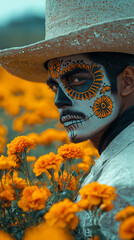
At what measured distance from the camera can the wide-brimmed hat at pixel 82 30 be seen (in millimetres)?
1576

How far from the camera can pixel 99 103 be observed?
5.66 ft

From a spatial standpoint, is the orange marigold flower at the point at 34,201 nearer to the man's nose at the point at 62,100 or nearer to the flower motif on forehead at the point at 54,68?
the man's nose at the point at 62,100

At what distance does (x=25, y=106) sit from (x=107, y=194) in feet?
14.4

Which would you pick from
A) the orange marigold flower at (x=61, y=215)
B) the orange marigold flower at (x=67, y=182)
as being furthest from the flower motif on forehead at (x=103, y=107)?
the orange marigold flower at (x=61, y=215)

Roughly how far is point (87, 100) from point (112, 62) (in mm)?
263

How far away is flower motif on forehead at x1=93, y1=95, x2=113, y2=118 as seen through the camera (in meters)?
1.72

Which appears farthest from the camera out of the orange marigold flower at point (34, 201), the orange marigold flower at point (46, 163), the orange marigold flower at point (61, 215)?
the orange marigold flower at point (46, 163)

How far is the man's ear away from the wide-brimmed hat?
10 centimetres

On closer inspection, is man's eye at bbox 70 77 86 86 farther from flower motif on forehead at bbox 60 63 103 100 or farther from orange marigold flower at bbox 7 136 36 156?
orange marigold flower at bbox 7 136 36 156

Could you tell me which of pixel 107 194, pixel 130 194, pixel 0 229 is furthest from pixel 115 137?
pixel 0 229

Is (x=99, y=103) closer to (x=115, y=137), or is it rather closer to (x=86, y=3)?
(x=115, y=137)

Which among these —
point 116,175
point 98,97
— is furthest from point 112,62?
point 116,175

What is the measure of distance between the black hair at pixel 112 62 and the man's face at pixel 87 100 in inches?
0.9

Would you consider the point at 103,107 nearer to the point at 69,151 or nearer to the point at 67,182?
the point at 69,151
